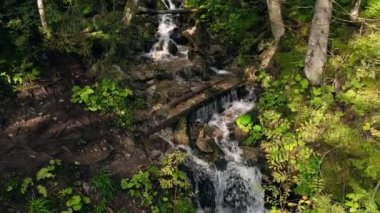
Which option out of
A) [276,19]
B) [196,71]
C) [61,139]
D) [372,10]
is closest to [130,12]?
[196,71]

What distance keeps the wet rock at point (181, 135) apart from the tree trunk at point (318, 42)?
3.27m

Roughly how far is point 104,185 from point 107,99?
2.47m

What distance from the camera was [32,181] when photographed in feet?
24.0

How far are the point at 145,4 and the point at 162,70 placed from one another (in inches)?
142

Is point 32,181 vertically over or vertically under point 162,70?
under

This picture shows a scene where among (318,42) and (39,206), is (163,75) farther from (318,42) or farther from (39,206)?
(39,206)

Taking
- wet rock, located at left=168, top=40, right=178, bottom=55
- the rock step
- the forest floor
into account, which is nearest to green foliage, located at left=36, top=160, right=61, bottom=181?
the forest floor

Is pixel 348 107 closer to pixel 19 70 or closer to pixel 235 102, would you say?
pixel 235 102

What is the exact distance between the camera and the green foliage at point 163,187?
7.74 meters

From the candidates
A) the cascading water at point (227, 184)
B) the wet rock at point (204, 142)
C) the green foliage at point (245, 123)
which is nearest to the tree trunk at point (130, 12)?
the wet rock at point (204, 142)

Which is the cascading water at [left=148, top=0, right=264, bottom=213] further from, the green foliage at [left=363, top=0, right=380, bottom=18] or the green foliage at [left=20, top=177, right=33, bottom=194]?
the green foliage at [left=363, top=0, right=380, bottom=18]

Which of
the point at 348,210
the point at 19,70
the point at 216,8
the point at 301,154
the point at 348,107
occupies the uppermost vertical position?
the point at 216,8

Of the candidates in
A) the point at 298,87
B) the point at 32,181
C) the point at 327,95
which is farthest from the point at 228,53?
the point at 32,181

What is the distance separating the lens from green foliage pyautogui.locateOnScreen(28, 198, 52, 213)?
693cm
